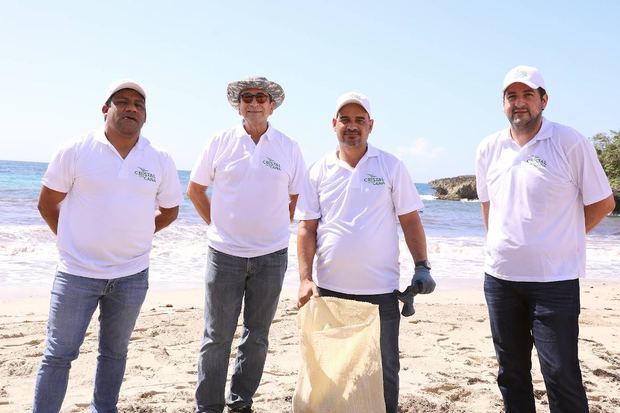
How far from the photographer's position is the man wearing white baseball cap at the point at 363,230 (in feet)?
9.03

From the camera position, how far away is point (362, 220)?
2.77 m

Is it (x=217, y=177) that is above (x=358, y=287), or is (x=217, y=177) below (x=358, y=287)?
above

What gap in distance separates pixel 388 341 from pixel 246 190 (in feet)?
3.92

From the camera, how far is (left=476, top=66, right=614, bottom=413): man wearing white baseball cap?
258cm

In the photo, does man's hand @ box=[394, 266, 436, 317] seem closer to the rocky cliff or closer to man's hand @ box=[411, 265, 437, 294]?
man's hand @ box=[411, 265, 437, 294]

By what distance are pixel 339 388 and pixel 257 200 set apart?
1.21m

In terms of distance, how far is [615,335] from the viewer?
5.52 metres

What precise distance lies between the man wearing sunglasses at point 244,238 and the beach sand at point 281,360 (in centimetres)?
34

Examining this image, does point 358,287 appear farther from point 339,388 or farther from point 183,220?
point 183,220

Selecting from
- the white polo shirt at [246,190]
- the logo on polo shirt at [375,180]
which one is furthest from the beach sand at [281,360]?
the logo on polo shirt at [375,180]

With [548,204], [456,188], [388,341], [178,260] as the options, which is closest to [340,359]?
[388,341]

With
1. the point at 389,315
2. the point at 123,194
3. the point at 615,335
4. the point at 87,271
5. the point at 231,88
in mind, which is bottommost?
the point at 615,335

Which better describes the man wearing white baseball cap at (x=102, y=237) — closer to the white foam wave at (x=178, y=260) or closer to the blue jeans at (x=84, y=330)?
the blue jeans at (x=84, y=330)

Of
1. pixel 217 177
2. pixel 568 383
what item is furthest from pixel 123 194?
pixel 568 383
